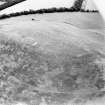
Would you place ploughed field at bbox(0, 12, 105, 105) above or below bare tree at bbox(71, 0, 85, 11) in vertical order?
below

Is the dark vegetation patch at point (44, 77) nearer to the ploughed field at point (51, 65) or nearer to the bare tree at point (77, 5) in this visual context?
the ploughed field at point (51, 65)

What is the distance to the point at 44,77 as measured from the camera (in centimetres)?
73

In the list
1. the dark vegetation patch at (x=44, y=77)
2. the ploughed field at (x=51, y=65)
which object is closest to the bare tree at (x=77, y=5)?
the ploughed field at (x=51, y=65)

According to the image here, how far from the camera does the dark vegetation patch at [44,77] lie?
71cm

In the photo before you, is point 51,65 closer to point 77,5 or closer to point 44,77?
point 44,77

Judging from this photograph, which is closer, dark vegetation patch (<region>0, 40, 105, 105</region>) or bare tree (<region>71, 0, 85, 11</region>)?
dark vegetation patch (<region>0, 40, 105, 105</region>)

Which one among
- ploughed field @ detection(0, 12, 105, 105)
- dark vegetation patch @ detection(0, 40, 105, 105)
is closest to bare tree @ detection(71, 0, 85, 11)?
ploughed field @ detection(0, 12, 105, 105)

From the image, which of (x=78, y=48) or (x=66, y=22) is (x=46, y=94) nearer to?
(x=78, y=48)

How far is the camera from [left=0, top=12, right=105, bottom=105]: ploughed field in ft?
2.33

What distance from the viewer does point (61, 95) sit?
27.9 inches

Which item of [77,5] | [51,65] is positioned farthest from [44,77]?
[77,5]

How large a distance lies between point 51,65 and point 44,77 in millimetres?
41

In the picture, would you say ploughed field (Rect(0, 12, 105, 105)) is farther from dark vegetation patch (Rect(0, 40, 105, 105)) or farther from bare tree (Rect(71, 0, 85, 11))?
bare tree (Rect(71, 0, 85, 11))

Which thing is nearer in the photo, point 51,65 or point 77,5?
point 51,65
